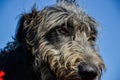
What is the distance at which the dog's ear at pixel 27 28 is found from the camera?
7221 millimetres

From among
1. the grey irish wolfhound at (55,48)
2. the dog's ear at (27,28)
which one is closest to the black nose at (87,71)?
the grey irish wolfhound at (55,48)

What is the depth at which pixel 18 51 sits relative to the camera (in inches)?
291

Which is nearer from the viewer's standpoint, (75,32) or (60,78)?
(60,78)

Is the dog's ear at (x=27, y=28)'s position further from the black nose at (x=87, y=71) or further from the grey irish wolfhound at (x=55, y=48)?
the black nose at (x=87, y=71)

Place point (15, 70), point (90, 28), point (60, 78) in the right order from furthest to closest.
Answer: point (90, 28), point (15, 70), point (60, 78)

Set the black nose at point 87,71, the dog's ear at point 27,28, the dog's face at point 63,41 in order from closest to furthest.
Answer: the black nose at point 87,71
the dog's face at point 63,41
the dog's ear at point 27,28

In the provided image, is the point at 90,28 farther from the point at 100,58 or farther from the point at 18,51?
the point at 18,51

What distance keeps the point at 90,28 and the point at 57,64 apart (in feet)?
4.42

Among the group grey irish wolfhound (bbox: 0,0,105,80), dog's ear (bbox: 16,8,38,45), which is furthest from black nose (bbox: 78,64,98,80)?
dog's ear (bbox: 16,8,38,45)

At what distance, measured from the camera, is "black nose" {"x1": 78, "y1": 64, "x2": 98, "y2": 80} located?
630 centimetres

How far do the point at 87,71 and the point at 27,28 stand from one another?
5.47 ft

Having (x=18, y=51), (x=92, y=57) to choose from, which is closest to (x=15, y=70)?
(x=18, y=51)

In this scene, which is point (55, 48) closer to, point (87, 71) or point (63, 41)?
point (63, 41)

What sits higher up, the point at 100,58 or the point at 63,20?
the point at 63,20
